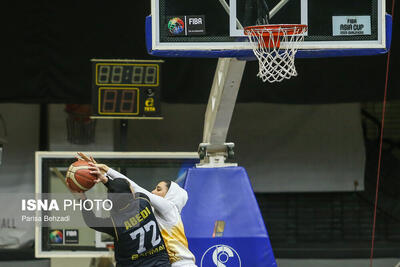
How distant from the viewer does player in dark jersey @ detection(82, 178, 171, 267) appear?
7078 millimetres

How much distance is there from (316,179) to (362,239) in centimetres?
111

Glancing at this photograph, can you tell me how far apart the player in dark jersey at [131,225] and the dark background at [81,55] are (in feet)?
15.8

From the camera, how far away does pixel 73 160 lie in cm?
1084

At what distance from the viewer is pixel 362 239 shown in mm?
13102

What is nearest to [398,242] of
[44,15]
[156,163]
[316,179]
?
[316,179]

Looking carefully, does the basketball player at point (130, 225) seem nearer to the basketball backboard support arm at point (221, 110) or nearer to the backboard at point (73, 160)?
the basketball backboard support arm at point (221, 110)

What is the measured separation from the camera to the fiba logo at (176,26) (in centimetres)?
779

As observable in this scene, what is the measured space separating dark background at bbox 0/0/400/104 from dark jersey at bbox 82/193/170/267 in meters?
4.83

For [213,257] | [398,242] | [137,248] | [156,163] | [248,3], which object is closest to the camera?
[137,248]

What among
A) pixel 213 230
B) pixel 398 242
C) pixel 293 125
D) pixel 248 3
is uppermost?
pixel 248 3

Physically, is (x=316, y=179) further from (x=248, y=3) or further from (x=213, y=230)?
(x=248, y=3)

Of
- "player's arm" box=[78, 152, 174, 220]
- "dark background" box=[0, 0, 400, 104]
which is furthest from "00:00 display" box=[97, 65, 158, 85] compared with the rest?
"player's arm" box=[78, 152, 174, 220]

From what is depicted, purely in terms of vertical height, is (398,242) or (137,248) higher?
(137,248)

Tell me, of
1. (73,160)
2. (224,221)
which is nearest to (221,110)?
(224,221)
